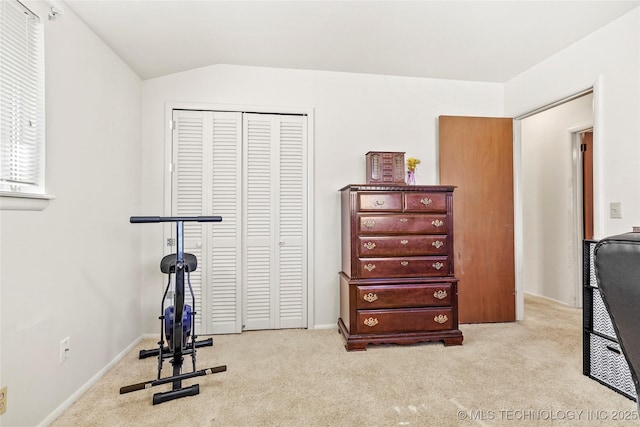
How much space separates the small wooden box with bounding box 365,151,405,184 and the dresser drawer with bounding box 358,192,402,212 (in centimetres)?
27

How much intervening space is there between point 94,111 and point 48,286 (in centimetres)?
117

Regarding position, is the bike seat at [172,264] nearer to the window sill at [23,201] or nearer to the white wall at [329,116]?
the window sill at [23,201]

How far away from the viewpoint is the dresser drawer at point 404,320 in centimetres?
260

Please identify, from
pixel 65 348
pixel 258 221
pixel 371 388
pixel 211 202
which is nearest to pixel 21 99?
pixel 65 348

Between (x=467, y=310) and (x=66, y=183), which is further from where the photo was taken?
(x=467, y=310)

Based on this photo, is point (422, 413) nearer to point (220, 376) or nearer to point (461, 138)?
point (220, 376)

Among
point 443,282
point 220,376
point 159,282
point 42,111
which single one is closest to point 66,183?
point 42,111

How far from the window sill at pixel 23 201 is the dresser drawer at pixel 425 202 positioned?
240 cm

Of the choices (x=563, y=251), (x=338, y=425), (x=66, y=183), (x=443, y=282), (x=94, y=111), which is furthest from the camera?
(x=563, y=251)

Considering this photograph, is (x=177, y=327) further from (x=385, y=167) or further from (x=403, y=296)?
(x=385, y=167)

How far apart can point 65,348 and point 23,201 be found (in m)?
0.88

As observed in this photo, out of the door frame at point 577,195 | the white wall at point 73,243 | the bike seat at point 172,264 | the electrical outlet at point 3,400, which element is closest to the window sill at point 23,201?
the white wall at point 73,243

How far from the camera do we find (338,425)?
1.65 m

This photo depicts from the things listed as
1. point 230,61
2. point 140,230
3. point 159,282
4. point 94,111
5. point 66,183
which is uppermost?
point 230,61
